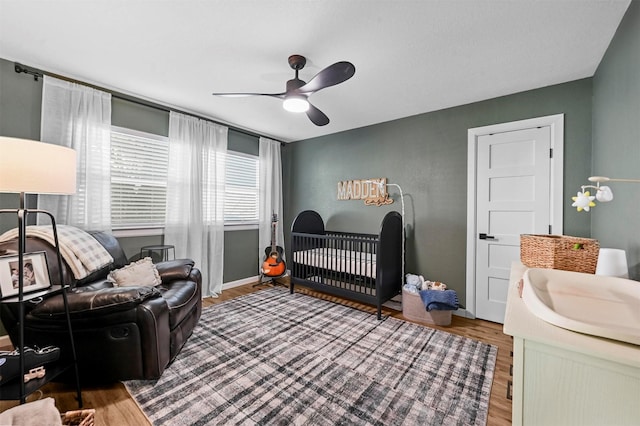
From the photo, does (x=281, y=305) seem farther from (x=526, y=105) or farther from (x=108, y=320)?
(x=526, y=105)

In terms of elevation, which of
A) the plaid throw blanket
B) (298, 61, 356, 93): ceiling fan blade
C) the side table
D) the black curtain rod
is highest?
the black curtain rod

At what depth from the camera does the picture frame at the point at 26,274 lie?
4.33 feet

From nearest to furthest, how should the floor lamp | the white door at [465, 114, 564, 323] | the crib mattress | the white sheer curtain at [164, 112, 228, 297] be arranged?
1. the floor lamp
2. the white door at [465, 114, 564, 323]
3. the crib mattress
4. the white sheer curtain at [164, 112, 228, 297]

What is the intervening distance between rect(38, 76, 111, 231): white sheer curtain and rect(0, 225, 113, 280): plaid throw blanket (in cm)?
43

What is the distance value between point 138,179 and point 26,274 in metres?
1.74

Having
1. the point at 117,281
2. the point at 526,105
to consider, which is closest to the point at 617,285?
the point at 526,105

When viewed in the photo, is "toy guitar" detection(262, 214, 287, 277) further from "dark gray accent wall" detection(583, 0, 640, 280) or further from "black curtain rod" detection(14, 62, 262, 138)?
"dark gray accent wall" detection(583, 0, 640, 280)

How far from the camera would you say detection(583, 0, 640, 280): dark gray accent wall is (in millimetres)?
1430

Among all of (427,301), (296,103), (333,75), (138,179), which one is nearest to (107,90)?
(138,179)

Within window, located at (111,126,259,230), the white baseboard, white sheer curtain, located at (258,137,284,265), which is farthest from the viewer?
white sheer curtain, located at (258,137,284,265)

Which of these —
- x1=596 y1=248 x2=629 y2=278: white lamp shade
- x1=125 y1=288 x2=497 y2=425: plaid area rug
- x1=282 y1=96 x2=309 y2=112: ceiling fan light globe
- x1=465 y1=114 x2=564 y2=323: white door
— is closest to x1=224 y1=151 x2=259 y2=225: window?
x1=125 y1=288 x2=497 y2=425: plaid area rug

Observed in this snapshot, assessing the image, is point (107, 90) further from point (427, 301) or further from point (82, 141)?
point (427, 301)

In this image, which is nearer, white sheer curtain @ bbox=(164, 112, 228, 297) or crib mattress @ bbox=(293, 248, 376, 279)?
crib mattress @ bbox=(293, 248, 376, 279)

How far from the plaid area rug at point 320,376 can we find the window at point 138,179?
1446mm
